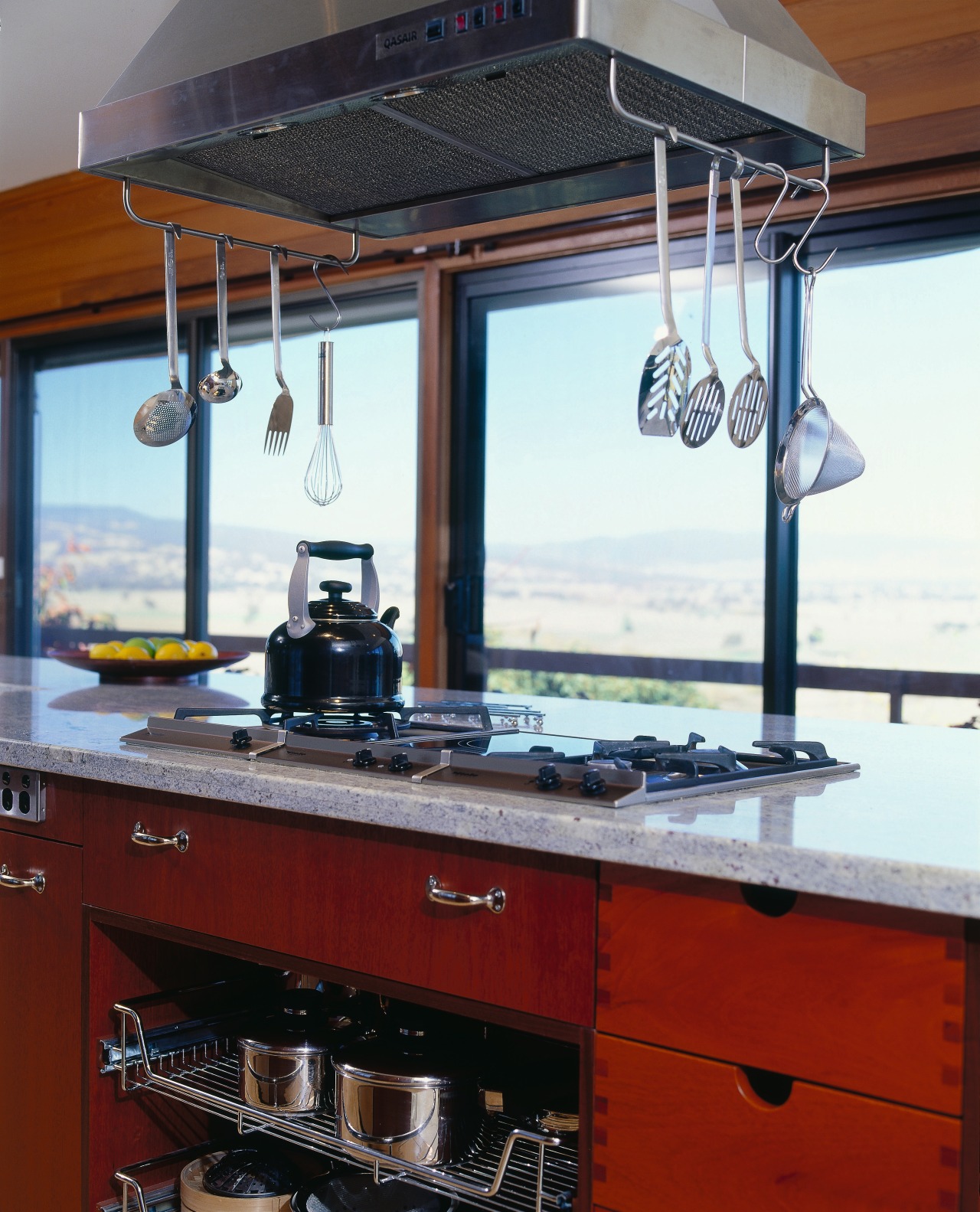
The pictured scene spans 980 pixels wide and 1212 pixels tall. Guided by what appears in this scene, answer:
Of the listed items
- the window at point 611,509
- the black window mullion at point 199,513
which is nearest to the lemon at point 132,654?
the window at point 611,509

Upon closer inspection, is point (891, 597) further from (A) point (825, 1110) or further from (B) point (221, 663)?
(A) point (825, 1110)

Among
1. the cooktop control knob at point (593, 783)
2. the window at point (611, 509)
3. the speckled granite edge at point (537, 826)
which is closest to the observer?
the speckled granite edge at point (537, 826)

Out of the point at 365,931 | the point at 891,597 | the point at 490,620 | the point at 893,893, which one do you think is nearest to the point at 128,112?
the point at 365,931

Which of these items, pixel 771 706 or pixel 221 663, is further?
pixel 771 706

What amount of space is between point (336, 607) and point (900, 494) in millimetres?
1673

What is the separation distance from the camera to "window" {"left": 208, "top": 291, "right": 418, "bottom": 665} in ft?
12.6

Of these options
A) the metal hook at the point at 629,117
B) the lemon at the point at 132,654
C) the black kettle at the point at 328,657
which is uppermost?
the metal hook at the point at 629,117

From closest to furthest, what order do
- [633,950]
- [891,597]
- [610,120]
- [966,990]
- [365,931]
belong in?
[966,990] → [633,950] → [365,931] → [610,120] → [891,597]

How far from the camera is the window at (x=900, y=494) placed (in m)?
2.76

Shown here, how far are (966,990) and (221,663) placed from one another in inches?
76.6

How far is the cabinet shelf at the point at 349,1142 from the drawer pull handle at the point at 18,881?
201 mm

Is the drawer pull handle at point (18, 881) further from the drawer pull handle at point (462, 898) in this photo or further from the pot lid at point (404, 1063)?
the drawer pull handle at point (462, 898)

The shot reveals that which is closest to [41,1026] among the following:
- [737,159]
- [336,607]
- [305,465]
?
[336,607]

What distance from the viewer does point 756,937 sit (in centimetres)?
101
